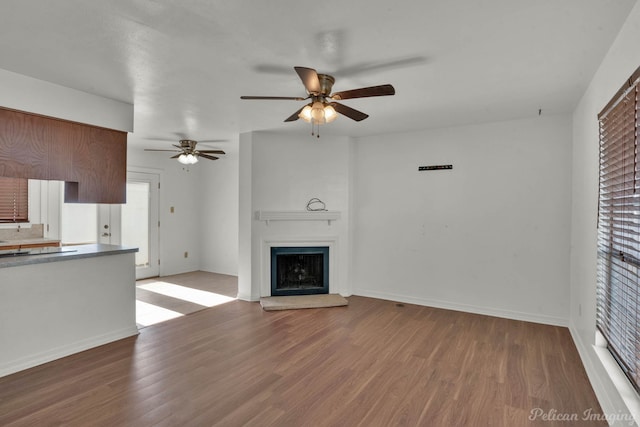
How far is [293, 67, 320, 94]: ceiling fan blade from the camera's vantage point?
7.39 ft

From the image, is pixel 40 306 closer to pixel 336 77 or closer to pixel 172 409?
pixel 172 409

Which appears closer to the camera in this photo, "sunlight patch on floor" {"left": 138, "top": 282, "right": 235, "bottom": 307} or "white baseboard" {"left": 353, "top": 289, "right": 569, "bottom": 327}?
"white baseboard" {"left": 353, "top": 289, "right": 569, "bottom": 327}

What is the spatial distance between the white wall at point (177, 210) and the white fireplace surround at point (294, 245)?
2862 mm

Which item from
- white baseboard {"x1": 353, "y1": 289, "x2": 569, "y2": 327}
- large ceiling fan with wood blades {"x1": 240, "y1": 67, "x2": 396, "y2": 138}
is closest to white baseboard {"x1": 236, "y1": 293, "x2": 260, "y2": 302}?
white baseboard {"x1": 353, "y1": 289, "x2": 569, "y2": 327}

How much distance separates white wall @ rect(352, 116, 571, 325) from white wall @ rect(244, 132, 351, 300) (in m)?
0.24

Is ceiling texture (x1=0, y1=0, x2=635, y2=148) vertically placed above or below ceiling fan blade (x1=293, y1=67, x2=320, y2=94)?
above

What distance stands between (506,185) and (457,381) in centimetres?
261

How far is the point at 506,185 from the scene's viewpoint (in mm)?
4281

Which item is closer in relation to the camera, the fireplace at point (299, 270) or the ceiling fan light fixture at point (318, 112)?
the ceiling fan light fixture at point (318, 112)

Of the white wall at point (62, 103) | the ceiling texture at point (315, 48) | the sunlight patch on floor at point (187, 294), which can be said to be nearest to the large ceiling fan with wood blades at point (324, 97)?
the ceiling texture at point (315, 48)

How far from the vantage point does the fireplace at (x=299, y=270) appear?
17.0ft

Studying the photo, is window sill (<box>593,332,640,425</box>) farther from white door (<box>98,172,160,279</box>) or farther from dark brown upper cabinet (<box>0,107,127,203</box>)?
white door (<box>98,172,160,279</box>)

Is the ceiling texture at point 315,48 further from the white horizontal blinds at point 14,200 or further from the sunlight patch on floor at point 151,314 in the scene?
the white horizontal blinds at point 14,200

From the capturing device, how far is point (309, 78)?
7.84 ft
